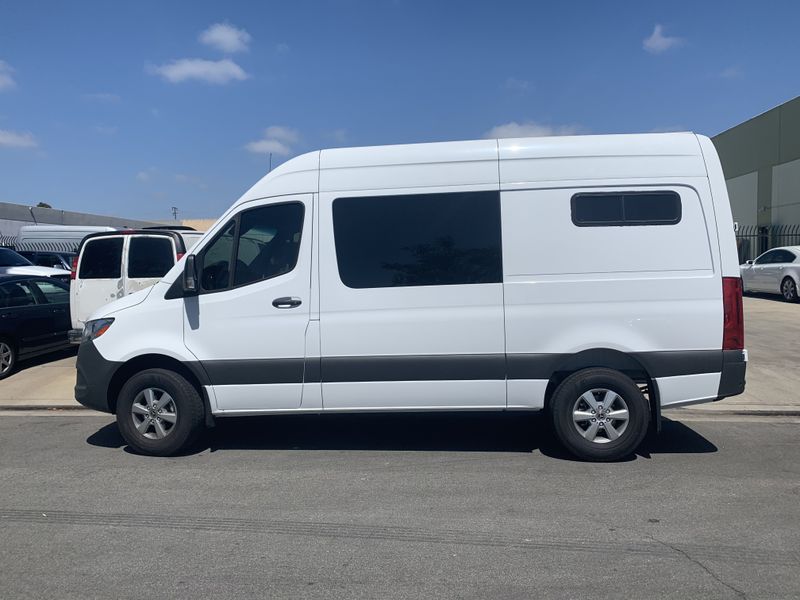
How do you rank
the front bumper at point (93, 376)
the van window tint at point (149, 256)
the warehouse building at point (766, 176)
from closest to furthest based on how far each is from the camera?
the front bumper at point (93, 376) → the van window tint at point (149, 256) → the warehouse building at point (766, 176)

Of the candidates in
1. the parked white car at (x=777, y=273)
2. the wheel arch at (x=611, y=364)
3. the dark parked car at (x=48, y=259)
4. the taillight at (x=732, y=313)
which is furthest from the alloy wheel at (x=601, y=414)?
the dark parked car at (x=48, y=259)

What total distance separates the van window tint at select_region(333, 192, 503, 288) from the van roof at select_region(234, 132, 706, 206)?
0.54 feet

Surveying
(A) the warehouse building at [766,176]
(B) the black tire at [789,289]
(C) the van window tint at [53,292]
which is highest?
(A) the warehouse building at [766,176]

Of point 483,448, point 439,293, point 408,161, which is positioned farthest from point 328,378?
point 408,161

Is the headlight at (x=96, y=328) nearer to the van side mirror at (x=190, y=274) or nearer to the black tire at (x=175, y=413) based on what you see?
the black tire at (x=175, y=413)

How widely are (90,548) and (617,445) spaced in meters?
4.12

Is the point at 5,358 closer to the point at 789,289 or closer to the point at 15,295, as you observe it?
the point at 15,295

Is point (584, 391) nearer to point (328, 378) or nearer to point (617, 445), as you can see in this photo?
point (617, 445)

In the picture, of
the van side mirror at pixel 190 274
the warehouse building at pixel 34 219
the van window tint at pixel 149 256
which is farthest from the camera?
the warehouse building at pixel 34 219

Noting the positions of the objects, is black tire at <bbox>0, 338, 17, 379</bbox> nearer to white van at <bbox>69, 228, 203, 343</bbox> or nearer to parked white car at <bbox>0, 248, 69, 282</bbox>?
white van at <bbox>69, 228, 203, 343</bbox>

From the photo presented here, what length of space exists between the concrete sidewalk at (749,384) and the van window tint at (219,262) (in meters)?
3.54

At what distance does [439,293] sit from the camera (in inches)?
229

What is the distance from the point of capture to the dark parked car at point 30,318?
996cm

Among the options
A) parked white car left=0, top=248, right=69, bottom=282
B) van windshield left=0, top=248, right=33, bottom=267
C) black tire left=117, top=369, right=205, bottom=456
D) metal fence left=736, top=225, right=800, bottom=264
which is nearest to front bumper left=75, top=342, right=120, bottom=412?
black tire left=117, top=369, right=205, bottom=456
